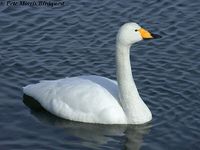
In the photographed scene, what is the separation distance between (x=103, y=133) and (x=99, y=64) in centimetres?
332

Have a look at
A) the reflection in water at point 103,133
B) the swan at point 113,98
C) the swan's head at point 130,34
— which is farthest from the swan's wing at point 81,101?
the swan's head at point 130,34

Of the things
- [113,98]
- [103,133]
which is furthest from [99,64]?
[103,133]

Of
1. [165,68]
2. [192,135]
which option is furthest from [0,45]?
[192,135]

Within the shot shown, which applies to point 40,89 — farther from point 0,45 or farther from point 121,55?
point 0,45

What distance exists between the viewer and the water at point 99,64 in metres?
13.8

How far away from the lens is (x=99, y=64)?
1694cm

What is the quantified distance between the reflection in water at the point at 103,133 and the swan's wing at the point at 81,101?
0.13 meters

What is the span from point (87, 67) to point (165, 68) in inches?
76.0

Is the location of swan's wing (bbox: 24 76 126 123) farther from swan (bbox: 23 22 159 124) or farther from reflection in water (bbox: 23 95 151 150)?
reflection in water (bbox: 23 95 151 150)

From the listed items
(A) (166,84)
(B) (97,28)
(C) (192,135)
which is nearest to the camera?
(C) (192,135)

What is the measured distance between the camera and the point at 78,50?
17703 millimetres

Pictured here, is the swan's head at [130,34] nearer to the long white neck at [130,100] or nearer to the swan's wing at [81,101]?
the long white neck at [130,100]

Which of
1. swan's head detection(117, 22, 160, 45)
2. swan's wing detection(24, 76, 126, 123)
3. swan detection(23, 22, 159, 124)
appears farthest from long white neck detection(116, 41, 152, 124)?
Result: swan's head detection(117, 22, 160, 45)

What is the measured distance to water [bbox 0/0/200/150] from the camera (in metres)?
13.8
